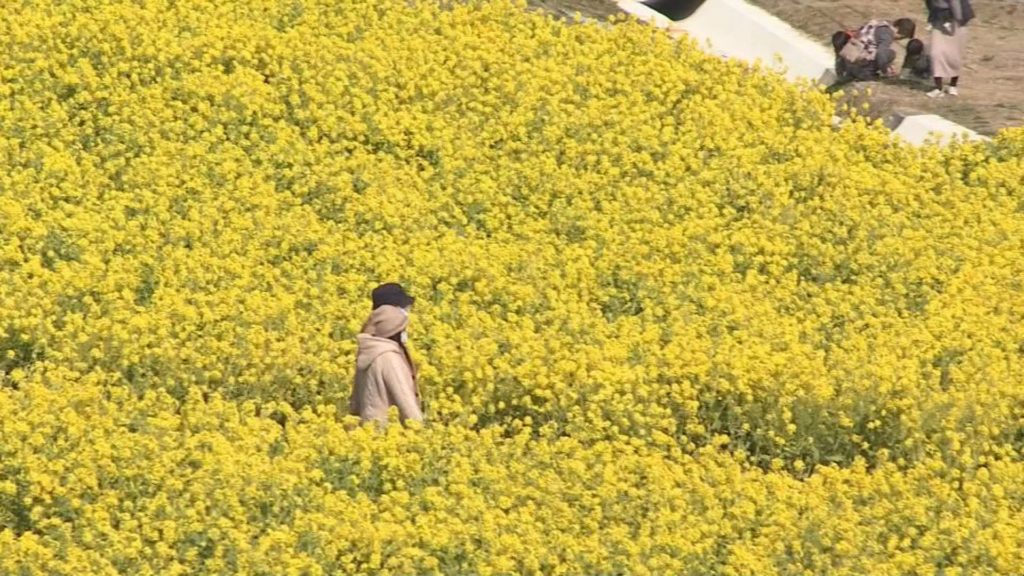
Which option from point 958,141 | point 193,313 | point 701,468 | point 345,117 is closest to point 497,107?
point 345,117

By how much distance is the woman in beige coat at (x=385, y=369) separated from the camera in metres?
10.8

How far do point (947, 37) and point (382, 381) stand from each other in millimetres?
8471

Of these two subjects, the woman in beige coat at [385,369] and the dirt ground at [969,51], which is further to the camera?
the dirt ground at [969,51]

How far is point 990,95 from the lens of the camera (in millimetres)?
18406

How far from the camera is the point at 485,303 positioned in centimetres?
1303

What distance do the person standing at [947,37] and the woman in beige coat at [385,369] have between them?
8261 mm

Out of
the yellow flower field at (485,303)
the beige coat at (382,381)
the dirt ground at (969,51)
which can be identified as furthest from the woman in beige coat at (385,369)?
the dirt ground at (969,51)

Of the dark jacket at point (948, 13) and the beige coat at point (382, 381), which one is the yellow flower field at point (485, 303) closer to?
the beige coat at point (382, 381)

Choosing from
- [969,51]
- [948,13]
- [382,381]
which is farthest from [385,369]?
[969,51]

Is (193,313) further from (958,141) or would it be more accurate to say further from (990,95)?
(990,95)

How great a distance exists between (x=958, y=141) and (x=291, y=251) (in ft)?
18.8

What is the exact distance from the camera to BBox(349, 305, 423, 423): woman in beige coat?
35.3 ft

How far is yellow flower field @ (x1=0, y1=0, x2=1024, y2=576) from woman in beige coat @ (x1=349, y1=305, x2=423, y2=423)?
181 millimetres

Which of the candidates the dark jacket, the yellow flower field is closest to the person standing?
the dark jacket
